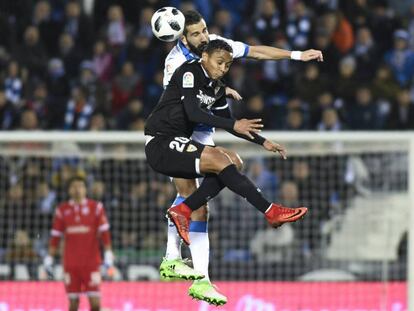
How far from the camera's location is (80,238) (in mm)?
14602

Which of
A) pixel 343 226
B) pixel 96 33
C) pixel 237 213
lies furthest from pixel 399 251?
pixel 96 33

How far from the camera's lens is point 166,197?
49.0ft

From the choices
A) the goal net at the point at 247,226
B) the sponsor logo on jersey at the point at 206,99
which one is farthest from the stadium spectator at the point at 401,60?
the sponsor logo on jersey at the point at 206,99

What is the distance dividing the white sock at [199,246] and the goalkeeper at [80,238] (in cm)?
436

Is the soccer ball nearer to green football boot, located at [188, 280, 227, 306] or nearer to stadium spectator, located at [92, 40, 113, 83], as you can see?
green football boot, located at [188, 280, 227, 306]

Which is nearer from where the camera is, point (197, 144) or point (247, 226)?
point (197, 144)

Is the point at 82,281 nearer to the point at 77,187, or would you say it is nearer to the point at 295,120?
the point at 77,187

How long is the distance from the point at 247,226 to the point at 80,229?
6.71 ft

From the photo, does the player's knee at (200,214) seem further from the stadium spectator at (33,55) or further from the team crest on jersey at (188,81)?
the stadium spectator at (33,55)

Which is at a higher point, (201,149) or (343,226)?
(201,149)

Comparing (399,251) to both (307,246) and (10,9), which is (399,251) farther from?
(10,9)

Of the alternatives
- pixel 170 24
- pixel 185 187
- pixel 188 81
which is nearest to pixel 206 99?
pixel 188 81

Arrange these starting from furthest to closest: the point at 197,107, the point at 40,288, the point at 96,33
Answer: the point at 96,33 < the point at 40,288 < the point at 197,107

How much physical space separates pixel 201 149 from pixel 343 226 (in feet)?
18.9
